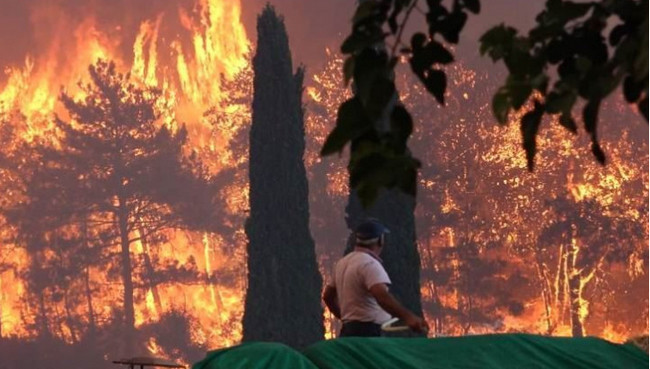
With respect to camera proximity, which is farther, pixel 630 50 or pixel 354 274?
pixel 354 274

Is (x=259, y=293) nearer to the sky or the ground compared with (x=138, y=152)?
nearer to the ground

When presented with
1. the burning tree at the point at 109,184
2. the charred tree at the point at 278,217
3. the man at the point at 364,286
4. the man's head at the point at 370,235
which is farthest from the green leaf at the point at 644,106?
the burning tree at the point at 109,184

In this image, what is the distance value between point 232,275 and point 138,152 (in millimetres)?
4912

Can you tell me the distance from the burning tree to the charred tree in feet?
59.7

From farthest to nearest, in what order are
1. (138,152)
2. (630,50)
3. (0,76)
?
(0,76)
(138,152)
(630,50)

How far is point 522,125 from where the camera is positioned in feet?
10.4

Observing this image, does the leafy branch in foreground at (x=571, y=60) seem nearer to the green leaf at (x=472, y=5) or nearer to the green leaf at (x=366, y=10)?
the green leaf at (x=472, y=5)

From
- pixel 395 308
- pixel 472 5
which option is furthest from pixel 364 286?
pixel 472 5

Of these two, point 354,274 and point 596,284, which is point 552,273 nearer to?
point 596,284

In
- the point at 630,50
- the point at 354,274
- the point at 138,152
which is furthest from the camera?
the point at 138,152

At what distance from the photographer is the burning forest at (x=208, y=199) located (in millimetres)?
42406

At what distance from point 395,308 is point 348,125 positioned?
23.0ft

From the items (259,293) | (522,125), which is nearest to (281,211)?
(259,293)

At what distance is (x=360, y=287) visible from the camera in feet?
34.8
